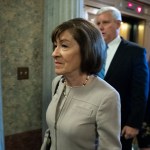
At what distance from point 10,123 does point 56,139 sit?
3.54 ft

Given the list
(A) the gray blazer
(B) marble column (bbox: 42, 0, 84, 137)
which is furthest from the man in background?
(A) the gray blazer

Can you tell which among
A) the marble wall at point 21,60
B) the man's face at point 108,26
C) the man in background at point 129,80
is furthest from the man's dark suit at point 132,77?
the marble wall at point 21,60

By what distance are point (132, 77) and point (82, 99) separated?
766 mm

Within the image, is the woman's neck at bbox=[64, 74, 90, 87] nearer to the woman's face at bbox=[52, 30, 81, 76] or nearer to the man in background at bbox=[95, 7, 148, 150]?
the woman's face at bbox=[52, 30, 81, 76]

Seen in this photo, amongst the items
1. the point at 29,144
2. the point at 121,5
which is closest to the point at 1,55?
the point at 29,144

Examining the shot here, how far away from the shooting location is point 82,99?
3.60 ft

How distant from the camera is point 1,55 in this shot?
76.8 inches

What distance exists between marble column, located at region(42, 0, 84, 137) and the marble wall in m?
0.06

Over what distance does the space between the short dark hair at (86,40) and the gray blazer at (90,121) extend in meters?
0.10

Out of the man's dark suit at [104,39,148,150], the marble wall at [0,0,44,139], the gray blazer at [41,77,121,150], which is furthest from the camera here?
the marble wall at [0,0,44,139]

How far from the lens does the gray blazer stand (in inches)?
40.9

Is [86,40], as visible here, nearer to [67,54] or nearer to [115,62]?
[67,54]

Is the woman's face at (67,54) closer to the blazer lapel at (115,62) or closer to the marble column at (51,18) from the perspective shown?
the blazer lapel at (115,62)

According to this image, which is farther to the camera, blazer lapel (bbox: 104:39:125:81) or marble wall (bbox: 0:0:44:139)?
marble wall (bbox: 0:0:44:139)
